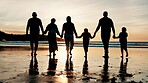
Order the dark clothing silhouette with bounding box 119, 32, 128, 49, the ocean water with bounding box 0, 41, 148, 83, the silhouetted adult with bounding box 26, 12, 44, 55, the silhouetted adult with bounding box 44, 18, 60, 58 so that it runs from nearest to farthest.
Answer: the ocean water with bounding box 0, 41, 148, 83, the silhouetted adult with bounding box 26, 12, 44, 55, the silhouetted adult with bounding box 44, 18, 60, 58, the dark clothing silhouette with bounding box 119, 32, 128, 49

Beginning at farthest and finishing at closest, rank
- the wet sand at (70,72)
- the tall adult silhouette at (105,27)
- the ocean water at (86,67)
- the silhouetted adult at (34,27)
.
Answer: the silhouetted adult at (34,27), the tall adult silhouette at (105,27), the ocean water at (86,67), the wet sand at (70,72)

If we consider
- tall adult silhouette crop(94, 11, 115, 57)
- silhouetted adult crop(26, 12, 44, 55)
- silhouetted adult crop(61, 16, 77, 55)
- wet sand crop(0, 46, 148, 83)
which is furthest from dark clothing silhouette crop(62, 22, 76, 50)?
wet sand crop(0, 46, 148, 83)

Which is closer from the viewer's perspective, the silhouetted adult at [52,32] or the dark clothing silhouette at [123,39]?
the silhouetted adult at [52,32]

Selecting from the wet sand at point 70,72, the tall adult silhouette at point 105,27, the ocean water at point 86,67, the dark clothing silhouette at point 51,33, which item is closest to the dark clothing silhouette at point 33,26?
the dark clothing silhouette at point 51,33

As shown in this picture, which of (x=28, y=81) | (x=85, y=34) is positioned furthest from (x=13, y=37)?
Answer: (x=28, y=81)

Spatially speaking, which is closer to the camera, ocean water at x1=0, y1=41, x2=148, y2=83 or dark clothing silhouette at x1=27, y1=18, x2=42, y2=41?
ocean water at x1=0, y1=41, x2=148, y2=83

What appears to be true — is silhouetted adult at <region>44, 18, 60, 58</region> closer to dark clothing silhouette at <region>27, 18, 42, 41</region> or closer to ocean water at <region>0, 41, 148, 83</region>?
ocean water at <region>0, 41, 148, 83</region>

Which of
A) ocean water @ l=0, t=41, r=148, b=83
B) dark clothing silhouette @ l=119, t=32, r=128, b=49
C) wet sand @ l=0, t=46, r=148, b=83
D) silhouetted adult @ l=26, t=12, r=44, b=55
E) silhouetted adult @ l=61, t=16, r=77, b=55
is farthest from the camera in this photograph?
dark clothing silhouette @ l=119, t=32, r=128, b=49

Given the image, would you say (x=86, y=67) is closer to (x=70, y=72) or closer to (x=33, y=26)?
(x=70, y=72)

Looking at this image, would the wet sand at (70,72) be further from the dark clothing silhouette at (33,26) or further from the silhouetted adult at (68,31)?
the silhouetted adult at (68,31)

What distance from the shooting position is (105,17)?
1085 cm

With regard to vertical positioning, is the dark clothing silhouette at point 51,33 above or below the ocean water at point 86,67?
above

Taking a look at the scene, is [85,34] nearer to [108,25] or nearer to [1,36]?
[108,25]

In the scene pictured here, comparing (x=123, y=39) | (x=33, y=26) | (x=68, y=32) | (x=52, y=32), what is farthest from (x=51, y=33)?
(x=123, y=39)
